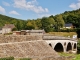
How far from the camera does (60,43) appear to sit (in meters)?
46.0

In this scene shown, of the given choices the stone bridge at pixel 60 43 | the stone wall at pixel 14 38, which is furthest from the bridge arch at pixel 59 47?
the stone wall at pixel 14 38

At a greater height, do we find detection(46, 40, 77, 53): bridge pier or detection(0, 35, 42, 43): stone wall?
detection(0, 35, 42, 43): stone wall

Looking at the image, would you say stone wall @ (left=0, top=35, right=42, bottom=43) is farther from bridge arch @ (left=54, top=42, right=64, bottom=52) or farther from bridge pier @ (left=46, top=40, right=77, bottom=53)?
bridge arch @ (left=54, top=42, right=64, bottom=52)

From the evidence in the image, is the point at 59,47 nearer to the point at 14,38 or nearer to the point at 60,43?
the point at 60,43

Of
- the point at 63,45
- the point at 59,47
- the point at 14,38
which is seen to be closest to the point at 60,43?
the point at 63,45

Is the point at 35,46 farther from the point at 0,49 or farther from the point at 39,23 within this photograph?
the point at 39,23

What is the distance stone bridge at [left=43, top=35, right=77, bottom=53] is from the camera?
134 ft

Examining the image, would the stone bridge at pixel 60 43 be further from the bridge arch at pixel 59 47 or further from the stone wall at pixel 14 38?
the stone wall at pixel 14 38

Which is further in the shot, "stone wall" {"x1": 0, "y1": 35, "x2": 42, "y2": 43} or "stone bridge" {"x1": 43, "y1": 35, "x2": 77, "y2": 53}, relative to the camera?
"stone bridge" {"x1": 43, "y1": 35, "x2": 77, "y2": 53}

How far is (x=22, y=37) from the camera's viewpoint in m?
28.2

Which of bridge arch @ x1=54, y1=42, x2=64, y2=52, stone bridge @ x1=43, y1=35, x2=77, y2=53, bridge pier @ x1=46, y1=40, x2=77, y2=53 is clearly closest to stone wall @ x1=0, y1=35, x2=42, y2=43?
stone bridge @ x1=43, y1=35, x2=77, y2=53

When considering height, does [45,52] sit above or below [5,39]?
below

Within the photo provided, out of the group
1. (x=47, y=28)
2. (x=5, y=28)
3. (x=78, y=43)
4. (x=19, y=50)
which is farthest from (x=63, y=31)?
(x=19, y=50)

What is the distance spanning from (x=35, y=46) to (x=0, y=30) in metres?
68.3
